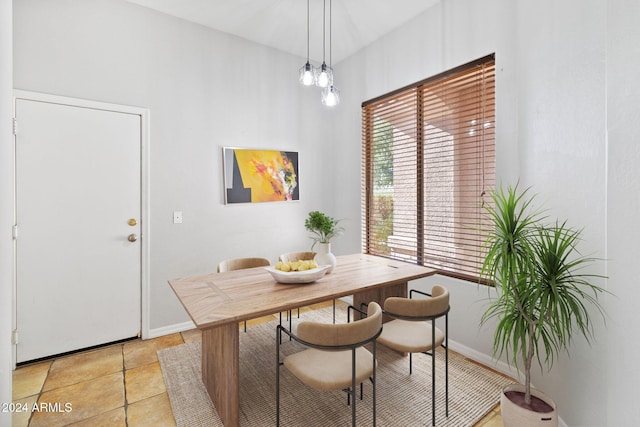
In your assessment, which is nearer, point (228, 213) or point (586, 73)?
point (586, 73)

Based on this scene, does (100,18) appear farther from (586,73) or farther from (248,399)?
(586,73)

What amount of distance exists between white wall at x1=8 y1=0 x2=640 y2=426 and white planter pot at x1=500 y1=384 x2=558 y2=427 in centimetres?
19

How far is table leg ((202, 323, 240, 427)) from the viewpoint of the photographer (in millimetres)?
1632

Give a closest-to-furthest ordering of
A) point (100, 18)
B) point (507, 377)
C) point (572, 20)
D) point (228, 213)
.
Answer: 1. point (572, 20)
2. point (507, 377)
3. point (100, 18)
4. point (228, 213)

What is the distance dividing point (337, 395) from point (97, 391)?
1.62 metres

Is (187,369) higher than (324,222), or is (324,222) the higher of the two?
(324,222)

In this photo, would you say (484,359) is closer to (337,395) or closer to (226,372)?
(337,395)

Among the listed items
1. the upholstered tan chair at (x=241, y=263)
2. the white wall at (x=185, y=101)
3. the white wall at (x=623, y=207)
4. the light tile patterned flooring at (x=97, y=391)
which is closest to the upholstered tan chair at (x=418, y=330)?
the light tile patterned flooring at (x=97, y=391)

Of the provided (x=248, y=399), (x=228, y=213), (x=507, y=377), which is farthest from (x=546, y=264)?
(x=228, y=213)

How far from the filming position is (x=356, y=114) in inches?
141

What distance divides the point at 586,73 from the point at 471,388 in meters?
2.02

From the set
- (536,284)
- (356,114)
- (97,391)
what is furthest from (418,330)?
(356,114)

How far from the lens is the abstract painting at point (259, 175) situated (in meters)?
3.21

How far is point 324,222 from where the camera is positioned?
2164mm
